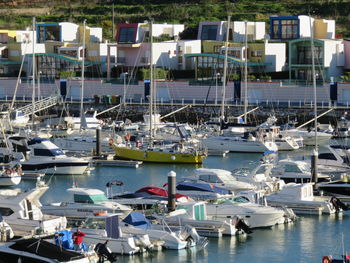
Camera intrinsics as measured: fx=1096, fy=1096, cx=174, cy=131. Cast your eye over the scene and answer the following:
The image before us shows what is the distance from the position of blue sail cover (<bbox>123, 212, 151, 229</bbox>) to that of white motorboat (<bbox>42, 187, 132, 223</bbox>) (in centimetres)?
147

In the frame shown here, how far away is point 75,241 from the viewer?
3017 centimetres

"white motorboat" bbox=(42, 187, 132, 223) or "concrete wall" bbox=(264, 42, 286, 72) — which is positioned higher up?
"concrete wall" bbox=(264, 42, 286, 72)

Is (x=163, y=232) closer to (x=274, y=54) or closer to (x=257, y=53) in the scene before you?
(x=257, y=53)

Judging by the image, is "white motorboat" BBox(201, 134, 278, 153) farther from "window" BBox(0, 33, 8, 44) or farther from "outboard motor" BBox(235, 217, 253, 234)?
"window" BBox(0, 33, 8, 44)

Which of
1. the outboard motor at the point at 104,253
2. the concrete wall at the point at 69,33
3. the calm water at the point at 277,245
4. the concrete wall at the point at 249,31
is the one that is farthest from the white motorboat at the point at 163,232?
the concrete wall at the point at 69,33

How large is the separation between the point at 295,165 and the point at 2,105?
37311 millimetres

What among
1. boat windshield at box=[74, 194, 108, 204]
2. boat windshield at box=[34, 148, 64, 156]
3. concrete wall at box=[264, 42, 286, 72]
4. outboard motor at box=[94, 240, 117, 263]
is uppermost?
concrete wall at box=[264, 42, 286, 72]

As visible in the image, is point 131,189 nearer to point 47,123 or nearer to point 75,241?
point 75,241

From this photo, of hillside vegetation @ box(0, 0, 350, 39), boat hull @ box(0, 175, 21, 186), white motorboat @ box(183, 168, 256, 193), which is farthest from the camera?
hillside vegetation @ box(0, 0, 350, 39)

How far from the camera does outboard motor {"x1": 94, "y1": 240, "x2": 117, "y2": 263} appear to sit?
30578 mm

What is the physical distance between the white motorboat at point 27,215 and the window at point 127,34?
5500cm

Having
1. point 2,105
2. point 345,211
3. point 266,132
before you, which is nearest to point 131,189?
point 345,211

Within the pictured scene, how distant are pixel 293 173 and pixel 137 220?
12.6 m

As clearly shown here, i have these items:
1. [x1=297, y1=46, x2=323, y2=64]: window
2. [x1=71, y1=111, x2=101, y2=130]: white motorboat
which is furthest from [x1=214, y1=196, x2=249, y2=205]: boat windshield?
[x1=297, y1=46, x2=323, y2=64]: window
